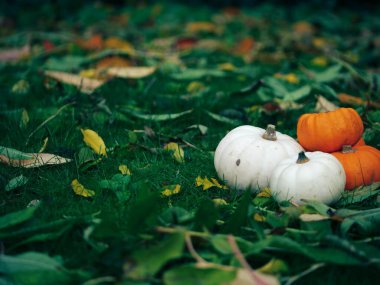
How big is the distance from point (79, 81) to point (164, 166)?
1590 millimetres

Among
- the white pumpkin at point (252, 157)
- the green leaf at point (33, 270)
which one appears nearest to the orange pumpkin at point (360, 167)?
the white pumpkin at point (252, 157)

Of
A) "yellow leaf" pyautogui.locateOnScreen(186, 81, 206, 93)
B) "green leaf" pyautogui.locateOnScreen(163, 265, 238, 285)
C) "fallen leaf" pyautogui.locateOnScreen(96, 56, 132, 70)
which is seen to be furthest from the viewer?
"fallen leaf" pyautogui.locateOnScreen(96, 56, 132, 70)

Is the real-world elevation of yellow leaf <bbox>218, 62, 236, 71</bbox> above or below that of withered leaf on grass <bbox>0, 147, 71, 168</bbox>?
below

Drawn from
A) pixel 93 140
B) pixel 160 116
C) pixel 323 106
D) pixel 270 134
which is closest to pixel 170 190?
pixel 270 134

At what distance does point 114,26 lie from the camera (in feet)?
24.3

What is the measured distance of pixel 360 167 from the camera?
2328mm

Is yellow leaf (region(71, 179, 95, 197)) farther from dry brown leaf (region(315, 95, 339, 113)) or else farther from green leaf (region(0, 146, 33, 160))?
dry brown leaf (region(315, 95, 339, 113))

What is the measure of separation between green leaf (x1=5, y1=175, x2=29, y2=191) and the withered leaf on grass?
0.16 metres

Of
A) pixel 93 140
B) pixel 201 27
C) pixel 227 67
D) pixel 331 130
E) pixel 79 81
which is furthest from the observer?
pixel 201 27

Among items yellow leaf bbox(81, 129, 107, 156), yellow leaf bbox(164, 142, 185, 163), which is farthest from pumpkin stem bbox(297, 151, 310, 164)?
yellow leaf bbox(81, 129, 107, 156)

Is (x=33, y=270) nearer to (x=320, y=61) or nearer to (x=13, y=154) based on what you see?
(x=13, y=154)

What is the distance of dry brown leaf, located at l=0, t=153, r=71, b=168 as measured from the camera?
2479 millimetres

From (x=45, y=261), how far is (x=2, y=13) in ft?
24.8

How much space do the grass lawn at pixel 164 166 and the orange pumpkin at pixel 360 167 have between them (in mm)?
67
